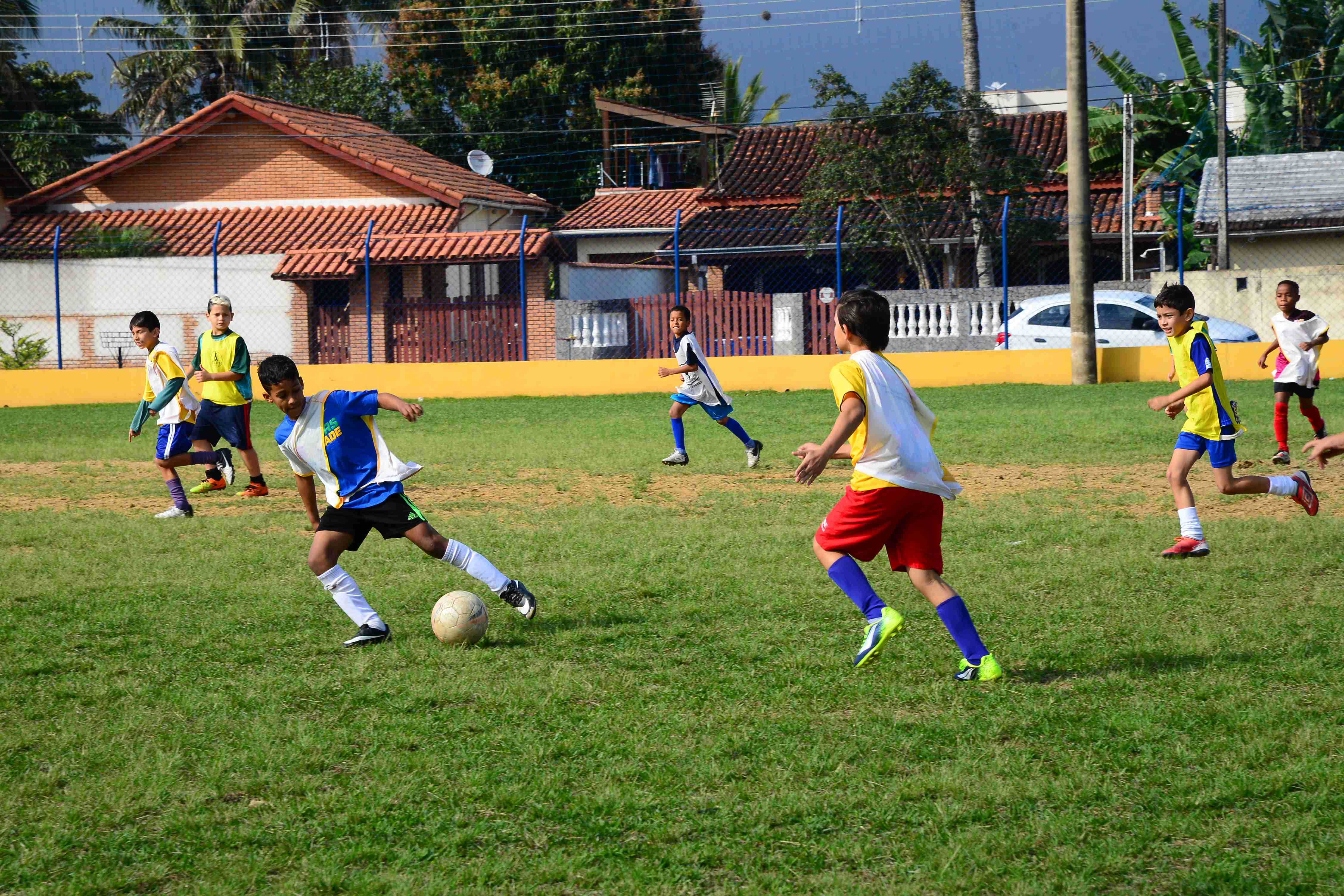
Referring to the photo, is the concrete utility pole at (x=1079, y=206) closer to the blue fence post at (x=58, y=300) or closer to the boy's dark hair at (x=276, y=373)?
the boy's dark hair at (x=276, y=373)

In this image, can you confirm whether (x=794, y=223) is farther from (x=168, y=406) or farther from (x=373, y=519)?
(x=373, y=519)

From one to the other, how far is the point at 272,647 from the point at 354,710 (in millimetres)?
1179

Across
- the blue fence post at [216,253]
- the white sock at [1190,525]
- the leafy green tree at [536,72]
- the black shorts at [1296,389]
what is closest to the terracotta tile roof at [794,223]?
the leafy green tree at [536,72]

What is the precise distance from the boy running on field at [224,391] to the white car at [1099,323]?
542 inches

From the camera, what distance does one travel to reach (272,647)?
5969 millimetres

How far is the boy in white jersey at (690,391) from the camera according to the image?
40.7 feet

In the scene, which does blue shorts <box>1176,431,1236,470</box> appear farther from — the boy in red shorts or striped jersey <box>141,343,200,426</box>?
striped jersey <box>141,343,200,426</box>

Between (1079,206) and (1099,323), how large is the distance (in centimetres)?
277

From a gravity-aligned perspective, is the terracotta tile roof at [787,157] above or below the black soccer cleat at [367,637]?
above

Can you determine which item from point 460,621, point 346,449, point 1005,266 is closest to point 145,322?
point 346,449

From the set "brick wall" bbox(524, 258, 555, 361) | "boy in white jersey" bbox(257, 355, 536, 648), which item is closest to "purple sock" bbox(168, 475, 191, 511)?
"boy in white jersey" bbox(257, 355, 536, 648)

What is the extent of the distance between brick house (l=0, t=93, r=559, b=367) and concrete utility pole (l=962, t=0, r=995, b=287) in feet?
26.2

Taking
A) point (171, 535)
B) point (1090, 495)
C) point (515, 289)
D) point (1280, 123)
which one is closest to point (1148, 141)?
point (1280, 123)

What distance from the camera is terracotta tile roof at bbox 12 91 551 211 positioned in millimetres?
30938
